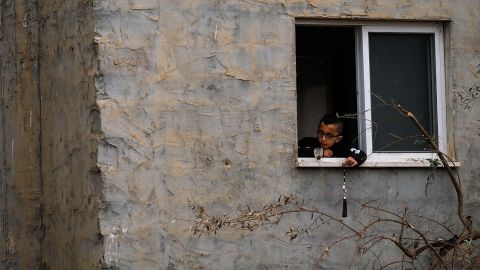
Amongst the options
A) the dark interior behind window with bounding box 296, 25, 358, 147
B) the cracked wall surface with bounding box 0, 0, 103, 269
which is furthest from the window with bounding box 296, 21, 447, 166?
the cracked wall surface with bounding box 0, 0, 103, 269

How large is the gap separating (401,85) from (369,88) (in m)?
0.35

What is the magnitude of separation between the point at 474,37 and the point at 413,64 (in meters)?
0.61

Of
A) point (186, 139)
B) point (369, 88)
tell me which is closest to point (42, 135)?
point (186, 139)

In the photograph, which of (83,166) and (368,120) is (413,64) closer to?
(368,120)

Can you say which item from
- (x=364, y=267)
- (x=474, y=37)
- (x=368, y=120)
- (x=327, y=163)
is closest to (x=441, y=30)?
(x=474, y=37)

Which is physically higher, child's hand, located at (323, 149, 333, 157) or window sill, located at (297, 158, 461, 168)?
child's hand, located at (323, 149, 333, 157)

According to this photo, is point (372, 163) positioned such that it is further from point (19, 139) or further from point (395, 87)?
point (19, 139)

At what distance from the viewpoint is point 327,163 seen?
30.3ft

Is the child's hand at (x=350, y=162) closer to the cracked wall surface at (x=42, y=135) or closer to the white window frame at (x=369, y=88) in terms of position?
the white window frame at (x=369, y=88)

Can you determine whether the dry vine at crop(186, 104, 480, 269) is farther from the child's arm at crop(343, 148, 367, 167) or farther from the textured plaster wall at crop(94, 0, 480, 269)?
the child's arm at crop(343, 148, 367, 167)

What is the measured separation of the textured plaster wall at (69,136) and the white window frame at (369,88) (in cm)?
249

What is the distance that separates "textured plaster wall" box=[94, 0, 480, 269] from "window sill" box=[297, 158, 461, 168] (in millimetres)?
67

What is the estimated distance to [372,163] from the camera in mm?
9359

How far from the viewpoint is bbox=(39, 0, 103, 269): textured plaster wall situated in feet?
29.2
